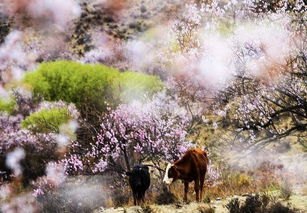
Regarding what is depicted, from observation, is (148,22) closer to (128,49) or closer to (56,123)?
(128,49)

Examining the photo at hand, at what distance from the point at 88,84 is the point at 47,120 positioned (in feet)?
17.2

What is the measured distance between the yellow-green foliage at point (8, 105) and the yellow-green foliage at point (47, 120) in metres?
3.86

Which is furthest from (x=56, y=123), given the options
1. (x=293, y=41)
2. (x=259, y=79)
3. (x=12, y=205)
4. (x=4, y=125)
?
(x=293, y=41)

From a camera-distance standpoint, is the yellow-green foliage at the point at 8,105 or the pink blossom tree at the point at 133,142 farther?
the yellow-green foliage at the point at 8,105

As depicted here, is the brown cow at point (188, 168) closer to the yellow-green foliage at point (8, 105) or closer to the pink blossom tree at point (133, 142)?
the pink blossom tree at point (133, 142)

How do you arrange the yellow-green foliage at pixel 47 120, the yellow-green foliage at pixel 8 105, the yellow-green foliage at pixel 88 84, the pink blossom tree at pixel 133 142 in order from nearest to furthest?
the pink blossom tree at pixel 133 142
the yellow-green foliage at pixel 47 120
the yellow-green foliage at pixel 88 84
the yellow-green foliage at pixel 8 105

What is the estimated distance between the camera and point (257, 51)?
1764 cm

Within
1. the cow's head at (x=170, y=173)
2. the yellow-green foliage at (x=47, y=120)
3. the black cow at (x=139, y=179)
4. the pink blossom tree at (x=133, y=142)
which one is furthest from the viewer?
the yellow-green foliage at (x=47, y=120)

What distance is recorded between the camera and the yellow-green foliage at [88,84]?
120ft

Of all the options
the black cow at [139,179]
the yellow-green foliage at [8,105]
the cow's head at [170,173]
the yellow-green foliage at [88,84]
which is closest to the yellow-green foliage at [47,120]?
the yellow-green foliage at [88,84]

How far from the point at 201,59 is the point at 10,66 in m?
20.7

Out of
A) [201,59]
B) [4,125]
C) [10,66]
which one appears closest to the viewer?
[201,59]

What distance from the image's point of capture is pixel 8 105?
1564 inches

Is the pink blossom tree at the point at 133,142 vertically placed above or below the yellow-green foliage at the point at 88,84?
below
